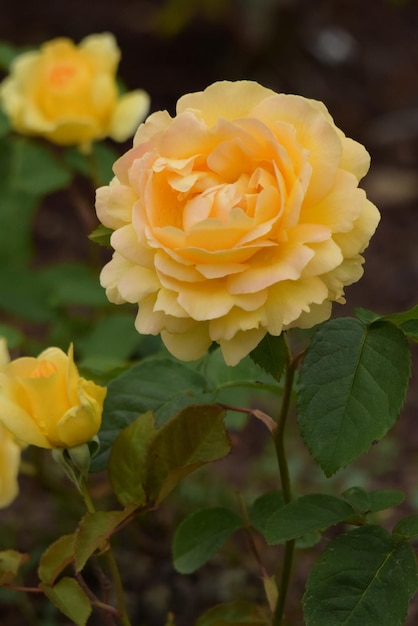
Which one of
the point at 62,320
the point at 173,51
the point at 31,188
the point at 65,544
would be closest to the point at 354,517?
the point at 65,544

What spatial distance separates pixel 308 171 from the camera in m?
0.65

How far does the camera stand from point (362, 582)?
0.75 metres

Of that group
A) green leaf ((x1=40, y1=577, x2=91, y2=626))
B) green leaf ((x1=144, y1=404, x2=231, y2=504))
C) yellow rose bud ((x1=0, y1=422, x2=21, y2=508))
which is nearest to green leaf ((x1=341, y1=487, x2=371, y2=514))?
green leaf ((x1=144, y1=404, x2=231, y2=504))

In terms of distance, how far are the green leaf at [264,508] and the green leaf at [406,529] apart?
0.18 metres

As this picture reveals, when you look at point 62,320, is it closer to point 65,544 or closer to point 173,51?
point 65,544

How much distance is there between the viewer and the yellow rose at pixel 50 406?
0.75 metres

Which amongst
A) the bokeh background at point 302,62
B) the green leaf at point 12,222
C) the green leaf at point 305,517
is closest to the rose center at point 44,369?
the green leaf at point 305,517

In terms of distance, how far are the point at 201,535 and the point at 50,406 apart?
25cm

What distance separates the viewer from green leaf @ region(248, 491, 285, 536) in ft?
3.08

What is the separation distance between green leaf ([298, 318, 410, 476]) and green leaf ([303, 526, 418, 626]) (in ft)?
0.35

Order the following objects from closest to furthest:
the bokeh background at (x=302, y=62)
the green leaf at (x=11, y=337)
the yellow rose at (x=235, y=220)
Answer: the yellow rose at (x=235, y=220) < the green leaf at (x=11, y=337) < the bokeh background at (x=302, y=62)

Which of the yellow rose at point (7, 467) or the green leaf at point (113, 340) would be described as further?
the green leaf at point (113, 340)

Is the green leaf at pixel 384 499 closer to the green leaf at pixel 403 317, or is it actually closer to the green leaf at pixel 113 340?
the green leaf at pixel 403 317

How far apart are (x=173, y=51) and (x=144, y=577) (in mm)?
2028
